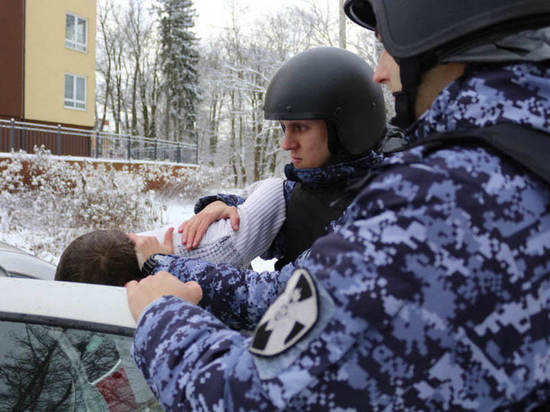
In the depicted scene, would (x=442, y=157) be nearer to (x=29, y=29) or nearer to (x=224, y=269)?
(x=224, y=269)

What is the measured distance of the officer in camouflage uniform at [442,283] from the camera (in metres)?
0.66

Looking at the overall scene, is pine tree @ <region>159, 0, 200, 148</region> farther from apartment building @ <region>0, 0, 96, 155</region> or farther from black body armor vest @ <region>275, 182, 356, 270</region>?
black body armor vest @ <region>275, 182, 356, 270</region>

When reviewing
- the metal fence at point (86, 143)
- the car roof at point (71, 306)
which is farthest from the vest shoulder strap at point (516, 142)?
the metal fence at point (86, 143)

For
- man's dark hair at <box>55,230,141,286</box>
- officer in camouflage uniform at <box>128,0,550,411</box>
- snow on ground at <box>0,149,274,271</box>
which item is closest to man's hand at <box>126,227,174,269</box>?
man's dark hair at <box>55,230,141,286</box>

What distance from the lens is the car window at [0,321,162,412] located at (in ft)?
4.38

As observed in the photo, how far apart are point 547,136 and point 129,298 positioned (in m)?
0.94

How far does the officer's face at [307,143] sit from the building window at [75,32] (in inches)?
→ 842

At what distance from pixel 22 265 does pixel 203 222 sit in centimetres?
104

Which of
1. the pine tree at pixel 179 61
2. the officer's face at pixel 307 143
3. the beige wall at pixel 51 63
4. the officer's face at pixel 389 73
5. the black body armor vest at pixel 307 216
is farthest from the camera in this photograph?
the pine tree at pixel 179 61

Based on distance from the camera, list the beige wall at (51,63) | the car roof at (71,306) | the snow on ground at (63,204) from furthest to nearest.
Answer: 1. the beige wall at (51,63)
2. the snow on ground at (63,204)
3. the car roof at (71,306)

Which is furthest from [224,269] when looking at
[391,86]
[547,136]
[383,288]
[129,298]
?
[547,136]

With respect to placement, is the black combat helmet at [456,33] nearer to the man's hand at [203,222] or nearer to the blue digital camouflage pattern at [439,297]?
the blue digital camouflage pattern at [439,297]

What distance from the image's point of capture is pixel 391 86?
103 cm

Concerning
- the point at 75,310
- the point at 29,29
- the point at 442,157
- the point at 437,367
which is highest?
the point at 29,29
